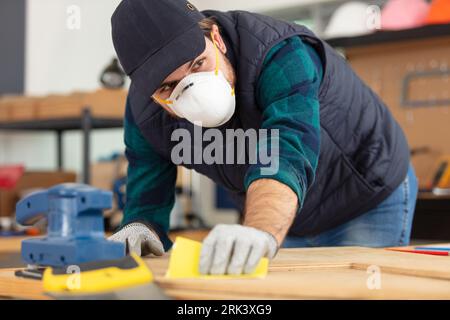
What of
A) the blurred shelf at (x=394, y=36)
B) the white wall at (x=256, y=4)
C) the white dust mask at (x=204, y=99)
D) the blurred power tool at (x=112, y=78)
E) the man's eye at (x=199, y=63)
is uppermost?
the white wall at (x=256, y=4)

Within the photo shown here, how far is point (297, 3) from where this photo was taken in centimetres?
495

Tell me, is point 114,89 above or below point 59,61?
below

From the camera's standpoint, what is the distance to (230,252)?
779mm

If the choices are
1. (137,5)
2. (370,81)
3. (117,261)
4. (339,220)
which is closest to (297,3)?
(370,81)

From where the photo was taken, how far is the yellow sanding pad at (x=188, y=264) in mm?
766

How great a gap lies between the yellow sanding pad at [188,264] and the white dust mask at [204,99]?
0.35 m

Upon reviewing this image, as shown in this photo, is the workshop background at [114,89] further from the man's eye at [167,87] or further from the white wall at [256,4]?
the man's eye at [167,87]

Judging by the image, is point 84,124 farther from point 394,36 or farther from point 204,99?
point 204,99

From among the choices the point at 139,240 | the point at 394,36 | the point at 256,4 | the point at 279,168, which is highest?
the point at 256,4

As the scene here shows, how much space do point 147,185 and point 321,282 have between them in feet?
2.16

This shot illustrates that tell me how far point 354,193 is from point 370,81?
1.94m

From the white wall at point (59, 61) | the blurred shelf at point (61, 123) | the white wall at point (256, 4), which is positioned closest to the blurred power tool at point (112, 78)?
the blurred shelf at point (61, 123)

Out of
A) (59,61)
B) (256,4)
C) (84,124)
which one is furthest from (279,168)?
(256,4)
